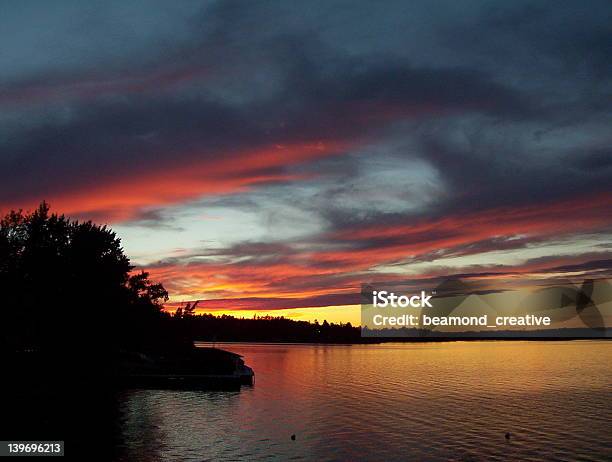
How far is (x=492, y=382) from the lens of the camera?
121m

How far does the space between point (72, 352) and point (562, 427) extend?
266ft

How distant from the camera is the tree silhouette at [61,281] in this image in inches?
3969

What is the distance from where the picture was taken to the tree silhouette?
100812mm

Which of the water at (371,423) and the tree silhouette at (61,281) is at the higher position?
the tree silhouette at (61,281)

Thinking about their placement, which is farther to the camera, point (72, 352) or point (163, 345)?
point (163, 345)

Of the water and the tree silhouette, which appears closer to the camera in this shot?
the water

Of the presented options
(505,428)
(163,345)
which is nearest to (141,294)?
(163,345)

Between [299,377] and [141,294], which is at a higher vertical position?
[141,294]

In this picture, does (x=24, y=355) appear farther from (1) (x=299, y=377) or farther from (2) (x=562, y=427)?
(2) (x=562, y=427)

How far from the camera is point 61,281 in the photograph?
10612 cm

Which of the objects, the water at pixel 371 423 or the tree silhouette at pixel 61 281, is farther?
the tree silhouette at pixel 61 281

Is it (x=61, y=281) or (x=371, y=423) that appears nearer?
(x=371, y=423)

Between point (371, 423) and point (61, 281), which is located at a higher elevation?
point (61, 281)

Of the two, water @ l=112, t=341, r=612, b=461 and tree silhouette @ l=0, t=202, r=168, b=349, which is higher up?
tree silhouette @ l=0, t=202, r=168, b=349
